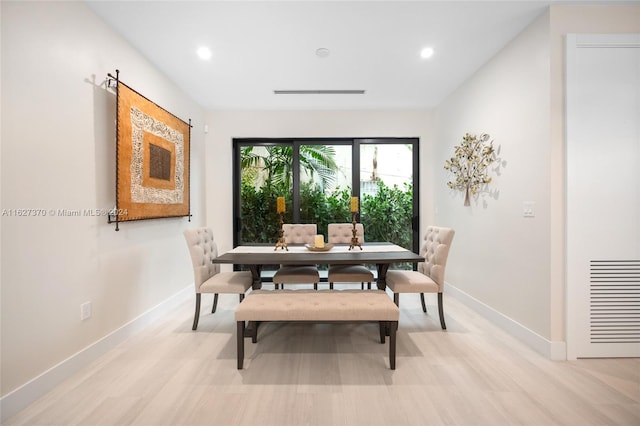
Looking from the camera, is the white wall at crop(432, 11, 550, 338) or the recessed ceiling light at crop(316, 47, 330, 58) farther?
the recessed ceiling light at crop(316, 47, 330, 58)

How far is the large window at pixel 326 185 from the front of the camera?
4.73m

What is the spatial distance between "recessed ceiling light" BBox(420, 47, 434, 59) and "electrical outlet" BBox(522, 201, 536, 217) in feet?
5.42

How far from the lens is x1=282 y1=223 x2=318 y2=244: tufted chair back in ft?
12.2

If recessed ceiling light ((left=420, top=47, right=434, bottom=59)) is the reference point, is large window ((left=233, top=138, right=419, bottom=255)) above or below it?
below

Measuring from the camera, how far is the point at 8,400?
1592mm

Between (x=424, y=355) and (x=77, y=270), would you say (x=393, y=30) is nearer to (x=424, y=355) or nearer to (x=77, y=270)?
(x=424, y=355)

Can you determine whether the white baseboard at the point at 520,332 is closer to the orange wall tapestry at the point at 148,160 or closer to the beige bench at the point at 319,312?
the beige bench at the point at 319,312

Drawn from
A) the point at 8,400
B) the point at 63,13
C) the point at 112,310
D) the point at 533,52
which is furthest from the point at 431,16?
the point at 8,400

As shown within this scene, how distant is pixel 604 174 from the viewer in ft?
7.23

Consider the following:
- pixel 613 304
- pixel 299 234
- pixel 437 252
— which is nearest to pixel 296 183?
A: pixel 299 234

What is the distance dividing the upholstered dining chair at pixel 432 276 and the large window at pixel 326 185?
1.69 m

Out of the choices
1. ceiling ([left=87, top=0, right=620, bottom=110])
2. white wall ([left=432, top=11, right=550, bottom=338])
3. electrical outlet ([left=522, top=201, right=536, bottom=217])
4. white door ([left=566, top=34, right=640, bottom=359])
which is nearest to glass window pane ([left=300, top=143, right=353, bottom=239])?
ceiling ([left=87, top=0, right=620, bottom=110])

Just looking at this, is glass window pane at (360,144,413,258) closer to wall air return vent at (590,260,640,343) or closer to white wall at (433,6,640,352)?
white wall at (433,6,640,352)

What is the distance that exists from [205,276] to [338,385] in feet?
5.55
